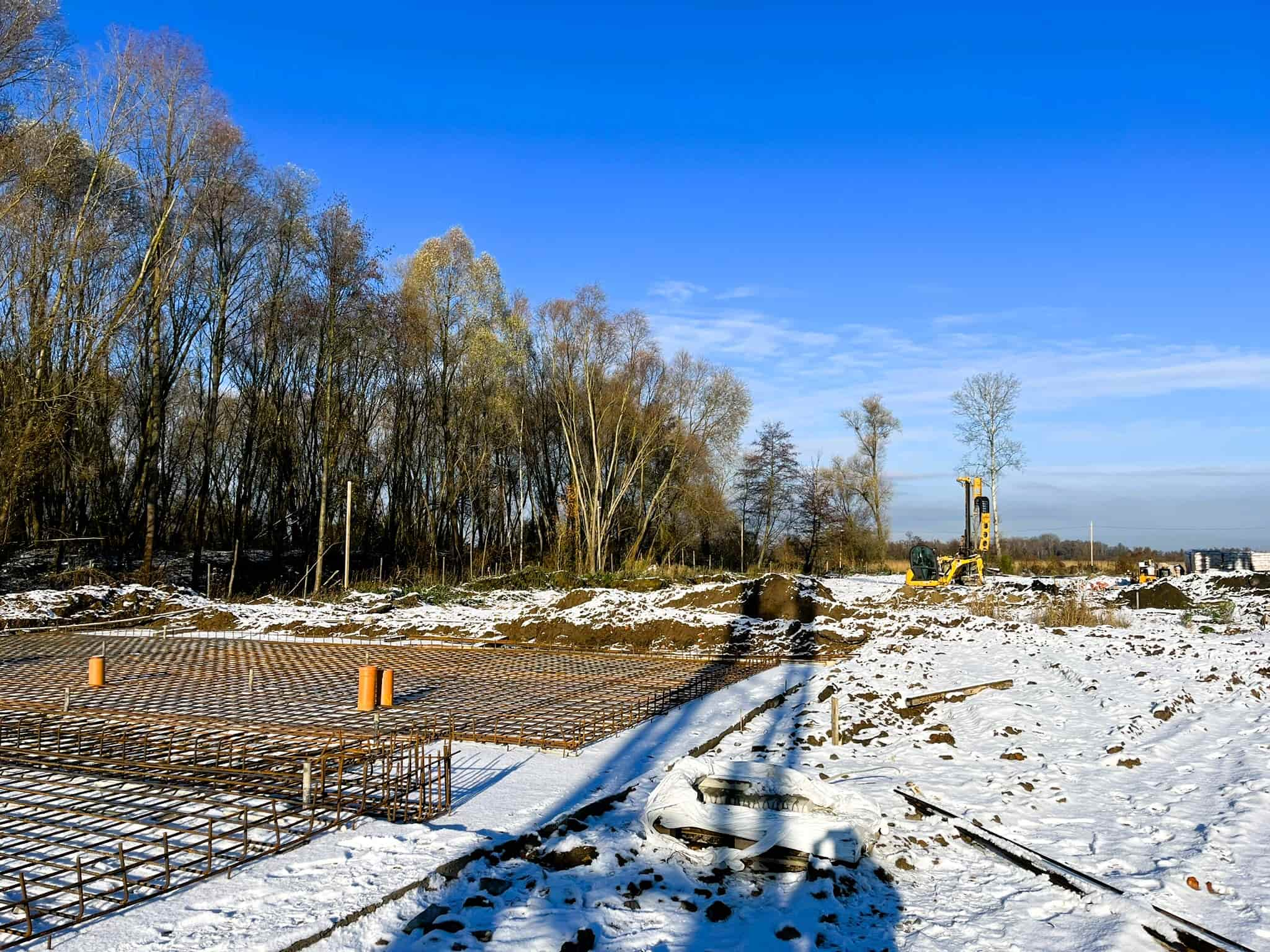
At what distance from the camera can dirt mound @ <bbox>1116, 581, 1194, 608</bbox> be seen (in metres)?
17.4

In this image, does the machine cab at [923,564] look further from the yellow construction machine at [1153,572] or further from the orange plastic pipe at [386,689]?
the orange plastic pipe at [386,689]

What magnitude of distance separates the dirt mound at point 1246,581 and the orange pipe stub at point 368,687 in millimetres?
18885

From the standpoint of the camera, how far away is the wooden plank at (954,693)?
27.5 ft

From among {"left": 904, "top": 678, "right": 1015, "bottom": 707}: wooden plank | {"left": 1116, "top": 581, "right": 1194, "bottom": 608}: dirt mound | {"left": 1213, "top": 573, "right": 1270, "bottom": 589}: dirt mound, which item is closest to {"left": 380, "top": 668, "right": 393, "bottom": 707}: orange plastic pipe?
{"left": 904, "top": 678, "right": 1015, "bottom": 707}: wooden plank

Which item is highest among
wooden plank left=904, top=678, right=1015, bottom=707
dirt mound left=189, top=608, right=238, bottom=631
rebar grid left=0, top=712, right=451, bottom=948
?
wooden plank left=904, top=678, right=1015, bottom=707

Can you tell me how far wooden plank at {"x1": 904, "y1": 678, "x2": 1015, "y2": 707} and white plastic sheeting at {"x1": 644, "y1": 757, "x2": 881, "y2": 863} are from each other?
3.70 metres

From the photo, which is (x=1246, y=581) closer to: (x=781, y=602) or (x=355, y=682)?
(x=781, y=602)

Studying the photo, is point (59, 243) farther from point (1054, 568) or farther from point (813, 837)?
point (1054, 568)

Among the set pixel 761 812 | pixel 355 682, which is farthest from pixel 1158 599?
pixel 761 812

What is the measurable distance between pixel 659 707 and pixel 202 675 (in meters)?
5.76

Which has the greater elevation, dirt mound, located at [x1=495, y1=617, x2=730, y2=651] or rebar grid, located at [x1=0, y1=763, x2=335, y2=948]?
rebar grid, located at [x1=0, y1=763, x2=335, y2=948]

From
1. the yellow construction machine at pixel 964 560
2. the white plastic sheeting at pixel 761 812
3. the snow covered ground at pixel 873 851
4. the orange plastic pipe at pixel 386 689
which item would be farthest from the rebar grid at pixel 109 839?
the yellow construction machine at pixel 964 560

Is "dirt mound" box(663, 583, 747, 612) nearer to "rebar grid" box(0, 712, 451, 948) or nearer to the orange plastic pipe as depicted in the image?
the orange plastic pipe

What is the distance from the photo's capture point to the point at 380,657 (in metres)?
13.0
